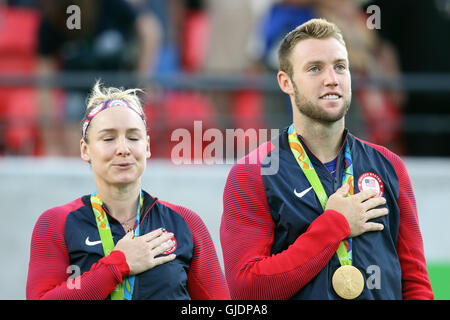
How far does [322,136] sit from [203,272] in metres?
0.79

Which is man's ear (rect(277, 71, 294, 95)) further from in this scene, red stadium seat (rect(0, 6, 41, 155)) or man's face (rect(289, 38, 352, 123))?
red stadium seat (rect(0, 6, 41, 155))

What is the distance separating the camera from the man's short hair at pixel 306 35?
344cm

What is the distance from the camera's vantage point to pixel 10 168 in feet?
23.6

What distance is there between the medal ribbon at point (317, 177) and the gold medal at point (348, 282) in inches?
1.6

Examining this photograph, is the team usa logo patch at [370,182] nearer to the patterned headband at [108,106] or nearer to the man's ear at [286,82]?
the man's ear at [286,82]

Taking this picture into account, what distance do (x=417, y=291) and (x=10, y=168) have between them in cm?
475

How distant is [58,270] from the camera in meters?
3.29

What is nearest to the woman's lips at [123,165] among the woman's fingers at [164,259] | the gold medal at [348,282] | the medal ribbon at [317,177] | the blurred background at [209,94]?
the woman's fingers at [164,259]

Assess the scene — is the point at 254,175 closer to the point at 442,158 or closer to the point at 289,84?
the point at 289,84

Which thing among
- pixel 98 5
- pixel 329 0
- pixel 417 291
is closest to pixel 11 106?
pixel 98 5

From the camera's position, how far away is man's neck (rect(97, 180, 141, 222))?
349cm

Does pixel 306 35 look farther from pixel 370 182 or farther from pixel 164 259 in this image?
pixel 164 259

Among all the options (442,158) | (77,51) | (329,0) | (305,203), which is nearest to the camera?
(305,203)

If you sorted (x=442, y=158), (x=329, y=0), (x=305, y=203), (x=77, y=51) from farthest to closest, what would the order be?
(x=442, y=158) → (x=77, y=51) → (x=329, y=0) → (x=305, y=203)
